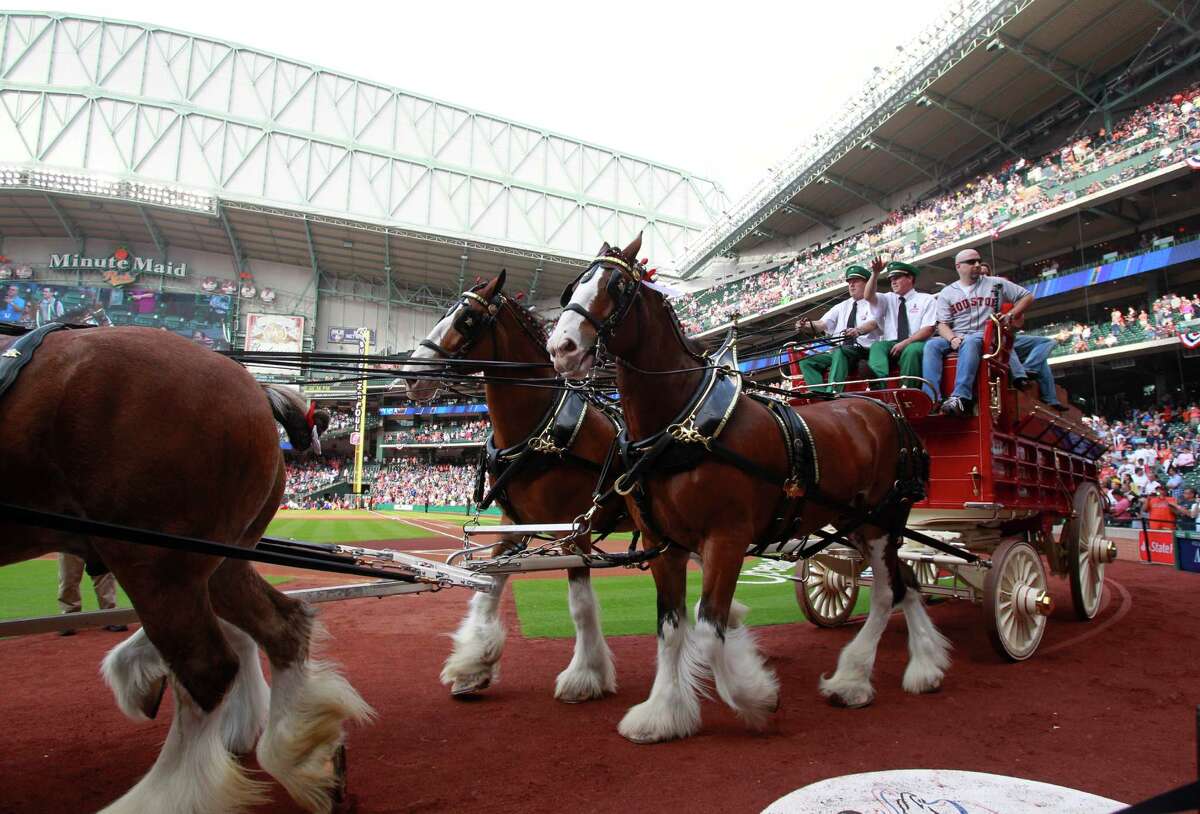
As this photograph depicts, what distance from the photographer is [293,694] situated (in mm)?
2971

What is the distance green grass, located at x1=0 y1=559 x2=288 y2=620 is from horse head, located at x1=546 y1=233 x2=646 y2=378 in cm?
642

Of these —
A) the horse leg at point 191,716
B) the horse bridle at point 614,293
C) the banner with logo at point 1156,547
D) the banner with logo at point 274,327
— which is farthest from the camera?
the banner with logo at point 274,327

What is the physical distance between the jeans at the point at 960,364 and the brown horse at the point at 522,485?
2733mm

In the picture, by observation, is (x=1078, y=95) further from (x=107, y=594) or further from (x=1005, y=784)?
(x=107, y=594)

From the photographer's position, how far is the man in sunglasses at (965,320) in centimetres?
518

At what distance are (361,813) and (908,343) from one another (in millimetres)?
5134

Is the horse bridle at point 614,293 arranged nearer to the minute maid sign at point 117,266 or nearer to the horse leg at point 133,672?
the horse leg at point 133,672

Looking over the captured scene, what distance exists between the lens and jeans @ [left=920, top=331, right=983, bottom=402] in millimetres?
5161

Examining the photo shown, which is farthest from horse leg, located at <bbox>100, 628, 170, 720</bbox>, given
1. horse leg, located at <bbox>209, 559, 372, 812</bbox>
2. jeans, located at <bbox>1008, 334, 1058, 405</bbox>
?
jeans, located at <bbox>1008, 334, 1058, 405</bbox>

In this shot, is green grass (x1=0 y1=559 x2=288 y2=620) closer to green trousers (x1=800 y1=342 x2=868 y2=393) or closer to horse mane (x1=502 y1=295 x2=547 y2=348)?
horse mane (x1=502 y1=295 x2=547 y2=348)

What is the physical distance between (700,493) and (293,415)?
2.26 meters

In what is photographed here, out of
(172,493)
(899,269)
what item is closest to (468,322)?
(172,493)

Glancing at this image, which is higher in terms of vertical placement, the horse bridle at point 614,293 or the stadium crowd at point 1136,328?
the stadium crowd at point 1136,328

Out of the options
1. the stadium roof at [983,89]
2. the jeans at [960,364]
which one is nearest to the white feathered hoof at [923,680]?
the jeans at [960,364]
